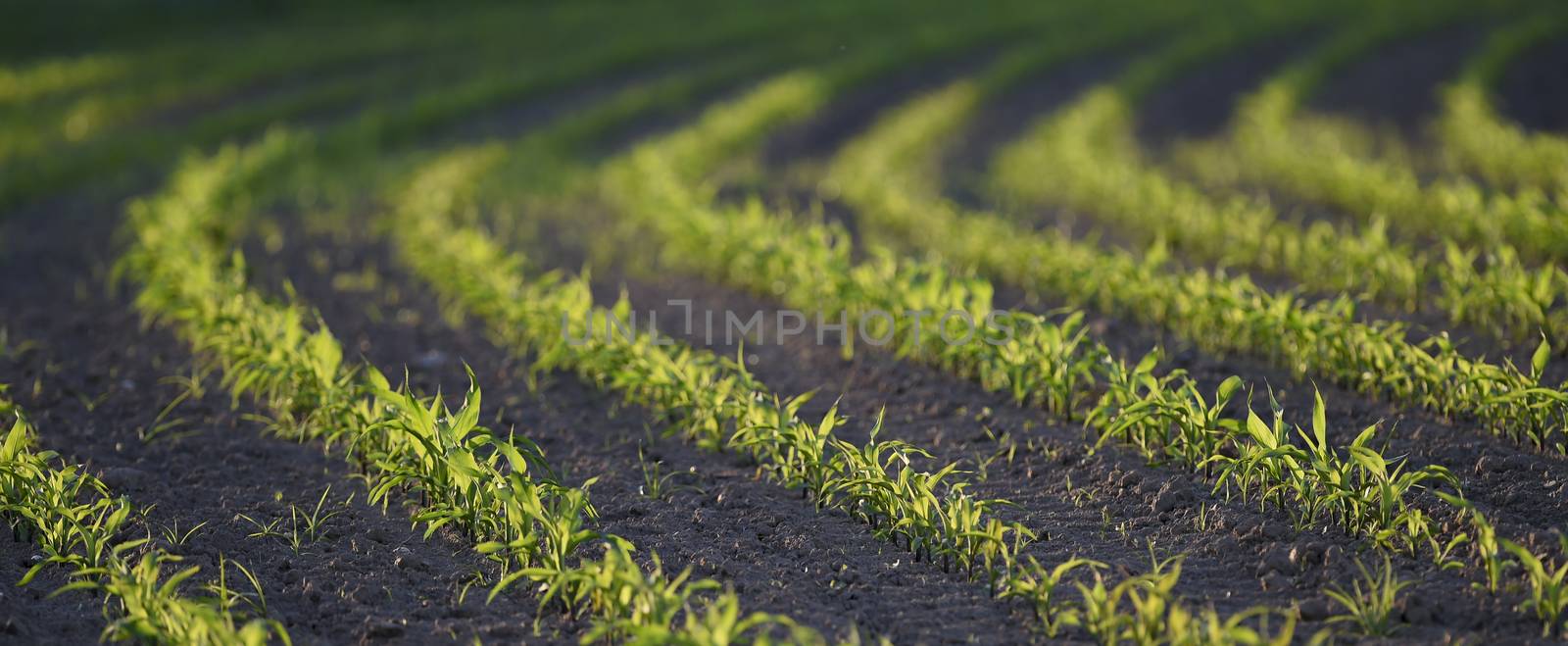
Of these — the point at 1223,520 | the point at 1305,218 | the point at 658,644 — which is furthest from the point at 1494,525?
the point at 1305,218

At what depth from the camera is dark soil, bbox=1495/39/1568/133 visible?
11.9m

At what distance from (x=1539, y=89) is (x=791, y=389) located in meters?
11.3

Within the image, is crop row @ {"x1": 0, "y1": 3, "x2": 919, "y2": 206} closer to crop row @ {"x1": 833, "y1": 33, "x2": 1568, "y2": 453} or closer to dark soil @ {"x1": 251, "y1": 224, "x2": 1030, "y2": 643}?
dark soil @ {"x1": 251, "y1": 224, "x2": 1030, "y2": 643}

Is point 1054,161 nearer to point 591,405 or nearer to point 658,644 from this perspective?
point 591,405

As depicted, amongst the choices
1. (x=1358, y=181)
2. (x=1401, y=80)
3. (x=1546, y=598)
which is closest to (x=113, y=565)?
(x=1546, y=598)

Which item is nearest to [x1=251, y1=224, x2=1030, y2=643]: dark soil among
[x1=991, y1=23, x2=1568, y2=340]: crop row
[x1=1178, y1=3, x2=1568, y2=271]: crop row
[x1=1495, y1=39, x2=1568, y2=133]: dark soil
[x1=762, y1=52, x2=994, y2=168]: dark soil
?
[x1=991, y1=23, x2=1568, y2=340]: crop row

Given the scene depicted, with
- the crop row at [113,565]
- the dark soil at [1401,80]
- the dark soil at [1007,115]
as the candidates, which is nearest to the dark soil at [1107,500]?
the crop row at [113,565]

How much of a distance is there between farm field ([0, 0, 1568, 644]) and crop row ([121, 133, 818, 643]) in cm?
2

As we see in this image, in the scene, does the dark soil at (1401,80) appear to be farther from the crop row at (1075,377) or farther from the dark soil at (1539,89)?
the crop row at (1075,377)

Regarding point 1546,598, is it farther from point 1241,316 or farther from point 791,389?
point 791,389

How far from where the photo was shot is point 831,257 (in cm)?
606

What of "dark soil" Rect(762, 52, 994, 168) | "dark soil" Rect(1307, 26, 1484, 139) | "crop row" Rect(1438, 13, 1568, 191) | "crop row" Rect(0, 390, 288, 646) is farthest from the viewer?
"dark soil" Rect(1307, 26, 1484, 139)

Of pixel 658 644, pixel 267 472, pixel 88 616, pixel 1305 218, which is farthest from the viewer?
pixel 1305 218

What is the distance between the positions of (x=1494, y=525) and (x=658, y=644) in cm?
244
